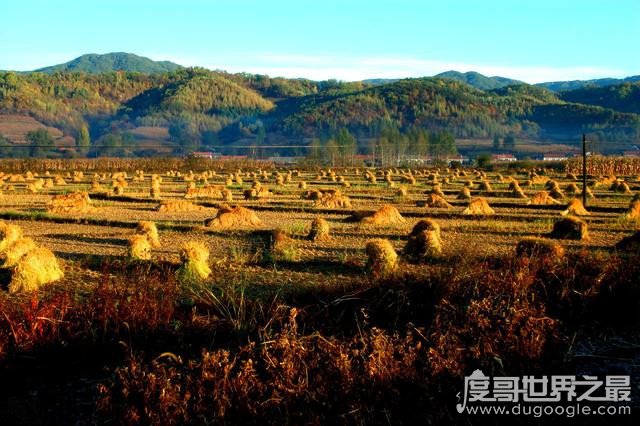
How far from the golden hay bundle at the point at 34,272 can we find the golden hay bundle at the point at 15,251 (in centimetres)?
114

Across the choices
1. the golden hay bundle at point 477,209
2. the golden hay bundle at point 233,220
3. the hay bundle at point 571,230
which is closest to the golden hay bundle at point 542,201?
the golden hay bundle at point 477,209

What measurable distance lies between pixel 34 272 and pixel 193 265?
93.9 inches

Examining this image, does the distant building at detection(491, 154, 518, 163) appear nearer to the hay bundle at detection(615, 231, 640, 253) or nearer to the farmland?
the hay bundle at detection(615, 231, 640, 253)

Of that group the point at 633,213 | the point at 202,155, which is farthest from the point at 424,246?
the point at 202,155

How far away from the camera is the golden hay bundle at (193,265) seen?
11062 millimetres

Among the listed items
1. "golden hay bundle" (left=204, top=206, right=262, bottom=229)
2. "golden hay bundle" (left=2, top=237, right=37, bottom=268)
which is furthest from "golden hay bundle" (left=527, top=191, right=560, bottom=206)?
"golden hay bundle" (left=2, top=237, right=37, bottom=268)

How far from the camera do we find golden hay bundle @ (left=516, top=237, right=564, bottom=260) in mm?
10516

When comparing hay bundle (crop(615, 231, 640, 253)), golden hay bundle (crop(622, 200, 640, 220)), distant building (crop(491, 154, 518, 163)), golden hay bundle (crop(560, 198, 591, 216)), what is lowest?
distant building (crop(491, 154, 518, 163))

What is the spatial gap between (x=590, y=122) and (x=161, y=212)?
163m

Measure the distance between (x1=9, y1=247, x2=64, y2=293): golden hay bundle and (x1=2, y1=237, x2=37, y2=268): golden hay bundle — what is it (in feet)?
3.75

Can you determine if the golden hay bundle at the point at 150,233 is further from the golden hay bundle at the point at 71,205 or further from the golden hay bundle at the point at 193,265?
the golden hay bundle at the point at 71,205

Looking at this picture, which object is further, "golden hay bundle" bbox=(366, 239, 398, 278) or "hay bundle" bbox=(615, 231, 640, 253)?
"hay bundle" bbox=(615, 231, 640, 253)

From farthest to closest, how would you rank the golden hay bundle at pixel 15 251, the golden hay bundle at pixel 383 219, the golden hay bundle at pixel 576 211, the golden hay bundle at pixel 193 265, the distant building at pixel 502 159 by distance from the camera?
1. the distant building at pixel 502 159
2. the golden hay bundle at pixel 576 211
3. the golden hay bundle at pixel 383 219
4. the golden hay bundle at pixel 15 251
5. the golden hay bundle at pixel 193 265

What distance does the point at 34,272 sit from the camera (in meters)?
10.7
